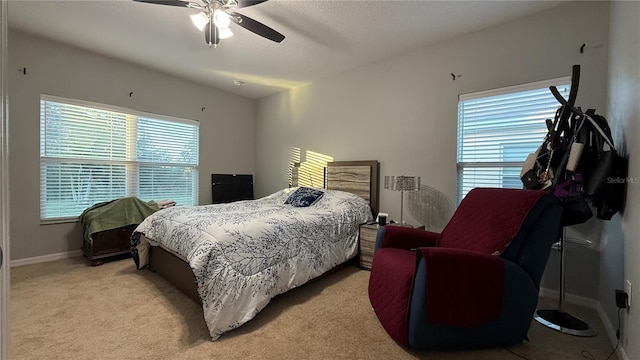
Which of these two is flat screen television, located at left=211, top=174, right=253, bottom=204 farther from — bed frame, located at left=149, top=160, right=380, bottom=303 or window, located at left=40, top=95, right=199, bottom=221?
bed frame, located at left=149, top=160, right=380, bottom=303

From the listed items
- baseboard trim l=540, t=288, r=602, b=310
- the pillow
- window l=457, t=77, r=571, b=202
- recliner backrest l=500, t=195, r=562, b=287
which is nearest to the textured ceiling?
window l=457, t=77, r=571, b=202

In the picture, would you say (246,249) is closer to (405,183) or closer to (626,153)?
(405,183)

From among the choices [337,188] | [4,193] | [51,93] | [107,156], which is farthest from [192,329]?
[51,93]

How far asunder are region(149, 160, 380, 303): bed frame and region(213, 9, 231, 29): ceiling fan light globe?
1.97 meters

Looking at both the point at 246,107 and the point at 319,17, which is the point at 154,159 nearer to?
the point at 246,107

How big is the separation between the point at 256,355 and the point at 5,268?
1.38 meters

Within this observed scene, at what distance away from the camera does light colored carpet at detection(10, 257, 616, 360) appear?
1.64 meters

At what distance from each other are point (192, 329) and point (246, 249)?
0.64m

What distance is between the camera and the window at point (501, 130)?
2457mm

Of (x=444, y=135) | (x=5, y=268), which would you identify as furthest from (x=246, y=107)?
(x=5, y=268)

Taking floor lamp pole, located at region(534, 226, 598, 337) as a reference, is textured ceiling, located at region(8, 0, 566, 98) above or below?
above

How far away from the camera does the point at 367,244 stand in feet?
10.1

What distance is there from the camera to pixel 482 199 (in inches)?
80.8

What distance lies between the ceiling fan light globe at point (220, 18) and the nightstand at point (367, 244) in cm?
242
